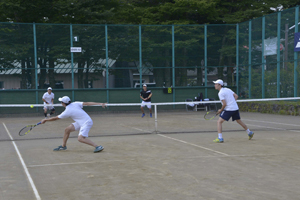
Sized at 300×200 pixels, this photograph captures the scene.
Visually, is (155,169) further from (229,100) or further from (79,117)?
(229,100)

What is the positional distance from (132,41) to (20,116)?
8730 millimetres

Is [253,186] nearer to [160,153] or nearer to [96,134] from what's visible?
[160,153]

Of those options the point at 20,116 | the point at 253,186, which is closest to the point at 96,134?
the point at 253,186

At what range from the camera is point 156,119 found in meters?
13.1

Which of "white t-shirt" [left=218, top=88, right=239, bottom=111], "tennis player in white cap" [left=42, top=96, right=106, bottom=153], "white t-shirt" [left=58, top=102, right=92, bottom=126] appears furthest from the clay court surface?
"white t-shirt" [left=218, top=88, right=239, bottom=111]

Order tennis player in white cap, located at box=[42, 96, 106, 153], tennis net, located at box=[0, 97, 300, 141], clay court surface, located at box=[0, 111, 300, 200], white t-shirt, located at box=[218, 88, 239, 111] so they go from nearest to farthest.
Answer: clay court surface, located at box=[0, 111, 300, 200] < tennis player in white cap, located at box=[42, 96, 106, 153] < white t-shirt, located at box=[218, 88, 239, 111] < tennis net, located at box=[0, 97, 300, 141]

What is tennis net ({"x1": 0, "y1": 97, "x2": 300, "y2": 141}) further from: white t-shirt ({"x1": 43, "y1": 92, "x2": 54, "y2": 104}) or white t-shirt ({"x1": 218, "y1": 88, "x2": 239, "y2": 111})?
white t-shirt ({"x1": 218, "y1": 88, "x2": 239, "y2": 111})

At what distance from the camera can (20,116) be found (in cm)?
2420

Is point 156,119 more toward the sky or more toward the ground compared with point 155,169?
more toward the sky

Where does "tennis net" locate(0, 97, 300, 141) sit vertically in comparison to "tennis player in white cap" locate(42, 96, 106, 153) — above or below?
below

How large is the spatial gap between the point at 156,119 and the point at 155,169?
607cm

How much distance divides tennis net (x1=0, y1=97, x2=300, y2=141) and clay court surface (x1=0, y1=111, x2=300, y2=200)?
1921mm

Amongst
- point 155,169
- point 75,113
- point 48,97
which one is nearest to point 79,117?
point 75,113

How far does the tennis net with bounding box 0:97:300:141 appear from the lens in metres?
13.5
